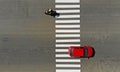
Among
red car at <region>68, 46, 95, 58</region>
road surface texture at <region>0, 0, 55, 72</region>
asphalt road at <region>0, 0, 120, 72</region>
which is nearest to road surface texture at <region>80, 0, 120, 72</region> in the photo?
asphalt road at <region>0, 0, 120, 72</region>

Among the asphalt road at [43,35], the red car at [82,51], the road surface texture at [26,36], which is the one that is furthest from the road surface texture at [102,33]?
the road surface texture at [26,36]

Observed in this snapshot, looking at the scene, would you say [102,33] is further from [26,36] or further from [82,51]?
[26,36]

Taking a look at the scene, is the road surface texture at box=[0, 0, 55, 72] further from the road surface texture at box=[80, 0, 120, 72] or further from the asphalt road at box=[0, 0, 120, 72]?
the road surface texture at box=[80, 0, 120, 72]

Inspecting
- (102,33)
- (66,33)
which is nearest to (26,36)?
(66,33)

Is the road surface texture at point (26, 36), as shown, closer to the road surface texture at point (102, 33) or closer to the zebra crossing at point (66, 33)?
the zebra crossing at point (66, 33)

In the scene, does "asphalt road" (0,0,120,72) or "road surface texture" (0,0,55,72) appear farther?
"road surface texture" (0,0,55,72)
